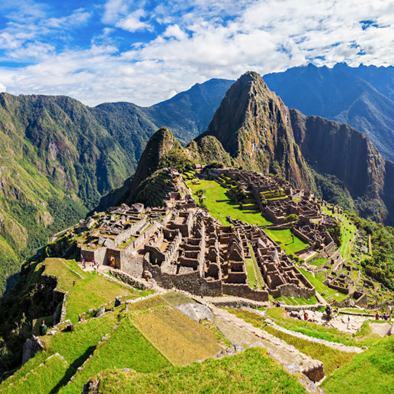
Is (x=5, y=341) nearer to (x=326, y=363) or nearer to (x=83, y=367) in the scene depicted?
(x=83, y=367)

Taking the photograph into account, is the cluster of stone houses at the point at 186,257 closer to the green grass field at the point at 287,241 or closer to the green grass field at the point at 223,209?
the green grass field at the point at 287,241

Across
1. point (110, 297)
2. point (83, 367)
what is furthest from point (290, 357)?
point (110, 297)

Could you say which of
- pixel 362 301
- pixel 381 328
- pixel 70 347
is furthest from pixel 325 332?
pixel 362 301

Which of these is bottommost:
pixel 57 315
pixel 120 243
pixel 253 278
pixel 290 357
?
pixel 253 278

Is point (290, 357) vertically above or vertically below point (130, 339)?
below

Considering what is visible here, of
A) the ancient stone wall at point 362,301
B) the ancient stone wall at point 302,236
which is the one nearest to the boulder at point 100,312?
the ancient stone wall at point 362,301
